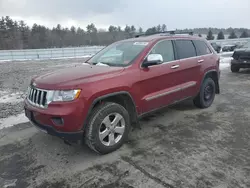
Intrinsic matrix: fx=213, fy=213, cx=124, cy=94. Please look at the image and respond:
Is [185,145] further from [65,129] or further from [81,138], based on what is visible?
[65,129]

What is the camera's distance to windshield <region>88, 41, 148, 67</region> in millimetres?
3768

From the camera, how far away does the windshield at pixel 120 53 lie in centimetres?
377

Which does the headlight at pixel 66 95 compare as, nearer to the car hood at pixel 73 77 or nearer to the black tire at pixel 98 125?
the car hood at pixel 73 77

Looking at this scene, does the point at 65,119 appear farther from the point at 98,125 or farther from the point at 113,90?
the point at 113,90

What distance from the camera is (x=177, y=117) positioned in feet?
15.8

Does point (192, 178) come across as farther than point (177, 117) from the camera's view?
No

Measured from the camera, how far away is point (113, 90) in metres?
3.20

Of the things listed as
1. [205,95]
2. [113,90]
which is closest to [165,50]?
[113,90]

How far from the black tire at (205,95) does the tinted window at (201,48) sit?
0.67 metres

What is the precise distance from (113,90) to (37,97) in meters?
1.12

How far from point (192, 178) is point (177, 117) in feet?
7.27

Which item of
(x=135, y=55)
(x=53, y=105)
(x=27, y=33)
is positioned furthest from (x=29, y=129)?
(x=27, y=33)

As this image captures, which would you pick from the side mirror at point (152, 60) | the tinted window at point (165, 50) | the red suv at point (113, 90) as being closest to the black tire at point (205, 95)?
the red suv at point (113, 90)

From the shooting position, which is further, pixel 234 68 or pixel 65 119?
pixel 234 68
